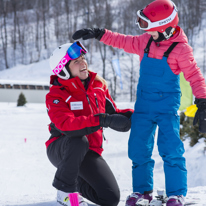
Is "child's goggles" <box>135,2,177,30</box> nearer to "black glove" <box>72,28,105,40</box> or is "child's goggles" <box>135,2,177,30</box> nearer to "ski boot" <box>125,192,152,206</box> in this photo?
"black glove" <box>72,28,105,40</box>

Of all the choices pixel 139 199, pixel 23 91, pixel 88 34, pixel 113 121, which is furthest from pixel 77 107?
pixel 23 91

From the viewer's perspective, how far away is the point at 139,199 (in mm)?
2680

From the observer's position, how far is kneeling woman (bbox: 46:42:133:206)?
262cm

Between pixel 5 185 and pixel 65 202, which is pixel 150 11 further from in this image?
pixel 5 185

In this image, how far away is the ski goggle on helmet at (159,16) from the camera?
266 cm

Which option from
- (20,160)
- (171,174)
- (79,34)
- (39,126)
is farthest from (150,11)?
(39,126)

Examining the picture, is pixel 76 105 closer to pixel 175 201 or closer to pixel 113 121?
pixel 113 121

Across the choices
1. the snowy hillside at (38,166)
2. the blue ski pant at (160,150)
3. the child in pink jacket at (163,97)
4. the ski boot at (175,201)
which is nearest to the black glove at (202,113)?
the child in pink jacket at (163,97)

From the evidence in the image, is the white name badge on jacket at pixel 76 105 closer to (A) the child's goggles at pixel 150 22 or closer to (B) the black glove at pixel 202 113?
(A) the child's goggles at pixel 150 22

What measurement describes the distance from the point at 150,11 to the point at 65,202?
178 centimetres

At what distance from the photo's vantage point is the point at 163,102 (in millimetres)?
2715

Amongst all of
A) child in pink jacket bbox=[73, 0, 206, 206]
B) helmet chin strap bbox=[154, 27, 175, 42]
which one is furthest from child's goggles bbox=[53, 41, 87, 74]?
helmet chin strap bbox=[154, 27, 175, 42]

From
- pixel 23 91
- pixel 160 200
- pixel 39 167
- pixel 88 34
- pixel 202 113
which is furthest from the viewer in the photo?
pixel 23 91

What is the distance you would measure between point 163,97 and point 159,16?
70 cm
